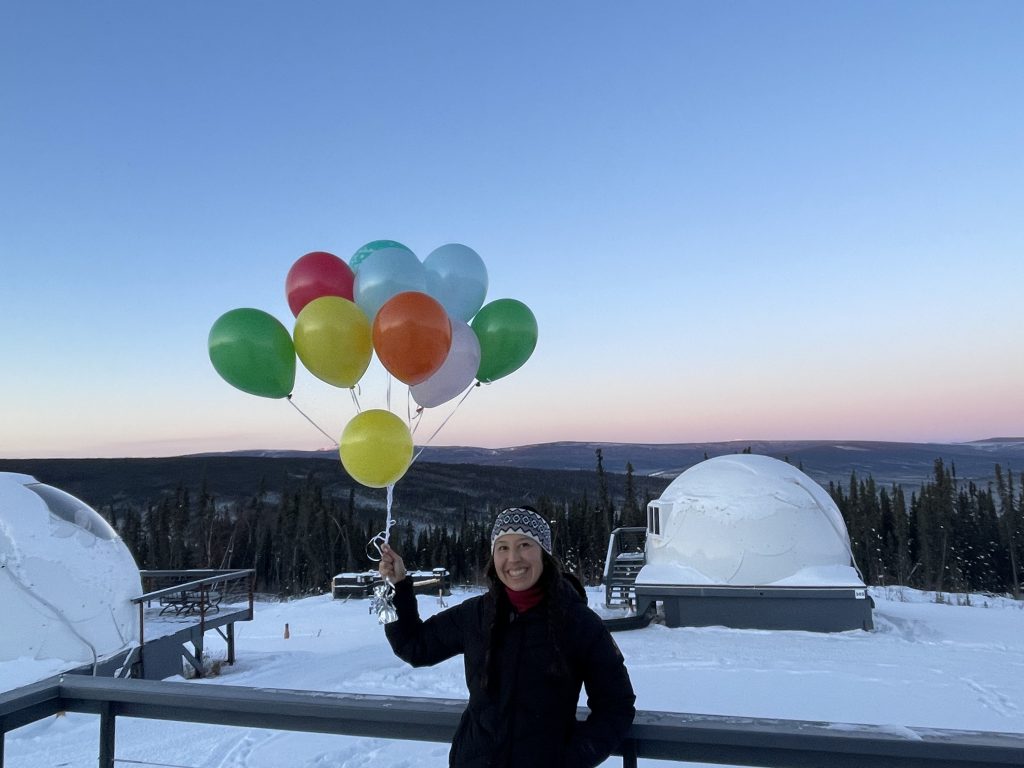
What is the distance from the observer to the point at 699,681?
934 centimetres

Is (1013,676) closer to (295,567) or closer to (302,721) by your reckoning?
(302,721)

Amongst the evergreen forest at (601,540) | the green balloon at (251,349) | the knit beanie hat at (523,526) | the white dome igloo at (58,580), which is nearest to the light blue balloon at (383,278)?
the green balloon at (251,349)

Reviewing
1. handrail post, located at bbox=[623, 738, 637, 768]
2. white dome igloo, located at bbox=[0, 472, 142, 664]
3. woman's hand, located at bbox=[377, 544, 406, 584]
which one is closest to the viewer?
handrail post, located at bbox=[623, 738, 637, 768]

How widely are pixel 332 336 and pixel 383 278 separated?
0.75 metres

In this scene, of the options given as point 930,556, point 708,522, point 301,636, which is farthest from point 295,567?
point 930,556

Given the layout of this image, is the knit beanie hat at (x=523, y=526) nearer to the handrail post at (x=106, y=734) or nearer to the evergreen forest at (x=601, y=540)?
the handrail post at (x=106, y=734)

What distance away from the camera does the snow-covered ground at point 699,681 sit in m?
6.31

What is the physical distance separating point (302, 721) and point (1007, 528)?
160ft

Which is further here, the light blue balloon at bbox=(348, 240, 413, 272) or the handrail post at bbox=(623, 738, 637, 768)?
the light blue balloon at bbox=(348, 240, 413, 272)

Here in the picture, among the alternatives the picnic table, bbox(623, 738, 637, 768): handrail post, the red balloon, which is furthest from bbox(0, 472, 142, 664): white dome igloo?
bbox(623, 738, 637, 768): handrail post

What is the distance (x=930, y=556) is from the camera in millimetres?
38312

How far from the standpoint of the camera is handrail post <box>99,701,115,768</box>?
243cm

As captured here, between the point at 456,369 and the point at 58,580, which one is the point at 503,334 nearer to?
the point at 456,369

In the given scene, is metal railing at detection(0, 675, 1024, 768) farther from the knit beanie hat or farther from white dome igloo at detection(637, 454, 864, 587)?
white dome igloo at detection(637, 454, 864, 587)
